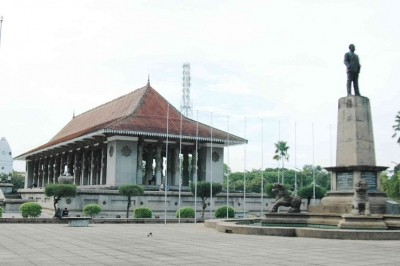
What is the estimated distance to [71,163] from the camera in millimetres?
50750

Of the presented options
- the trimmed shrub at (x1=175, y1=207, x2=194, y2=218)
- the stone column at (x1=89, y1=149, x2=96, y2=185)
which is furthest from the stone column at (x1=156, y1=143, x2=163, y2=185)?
the trimmed shrub at (x1=175, y1=207, x2=194, y2=218)

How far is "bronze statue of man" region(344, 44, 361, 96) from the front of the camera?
1730cm

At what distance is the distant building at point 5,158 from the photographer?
115156mm

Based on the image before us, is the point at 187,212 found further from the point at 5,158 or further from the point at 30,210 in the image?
the point at 5,158

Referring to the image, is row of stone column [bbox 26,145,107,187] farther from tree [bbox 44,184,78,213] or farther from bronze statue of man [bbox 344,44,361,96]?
bronze statue of man [bbox 344,44,361,96]

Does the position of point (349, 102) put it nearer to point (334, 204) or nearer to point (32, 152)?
point (334, 204)

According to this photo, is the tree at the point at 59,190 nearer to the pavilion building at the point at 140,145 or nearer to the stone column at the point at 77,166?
the pavilion building at the point at 140,145

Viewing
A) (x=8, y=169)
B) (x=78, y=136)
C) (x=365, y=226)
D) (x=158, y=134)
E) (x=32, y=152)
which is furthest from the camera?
(x=8, y=169)

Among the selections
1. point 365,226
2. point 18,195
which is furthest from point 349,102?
point 18,195

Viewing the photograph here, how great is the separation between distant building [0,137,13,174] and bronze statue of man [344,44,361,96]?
10901 cm

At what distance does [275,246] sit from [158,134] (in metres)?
26.8

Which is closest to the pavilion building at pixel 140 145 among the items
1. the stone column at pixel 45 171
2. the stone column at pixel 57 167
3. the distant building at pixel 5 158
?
the stone column at pixel 57 167

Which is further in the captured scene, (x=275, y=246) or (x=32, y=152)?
(x=32, y=152)

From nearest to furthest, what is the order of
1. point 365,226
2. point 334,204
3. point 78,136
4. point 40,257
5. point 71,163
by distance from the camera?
1. point 40,257
2. point 365,226
3. point 334,204
4. point 78,136
5. point 71,163
